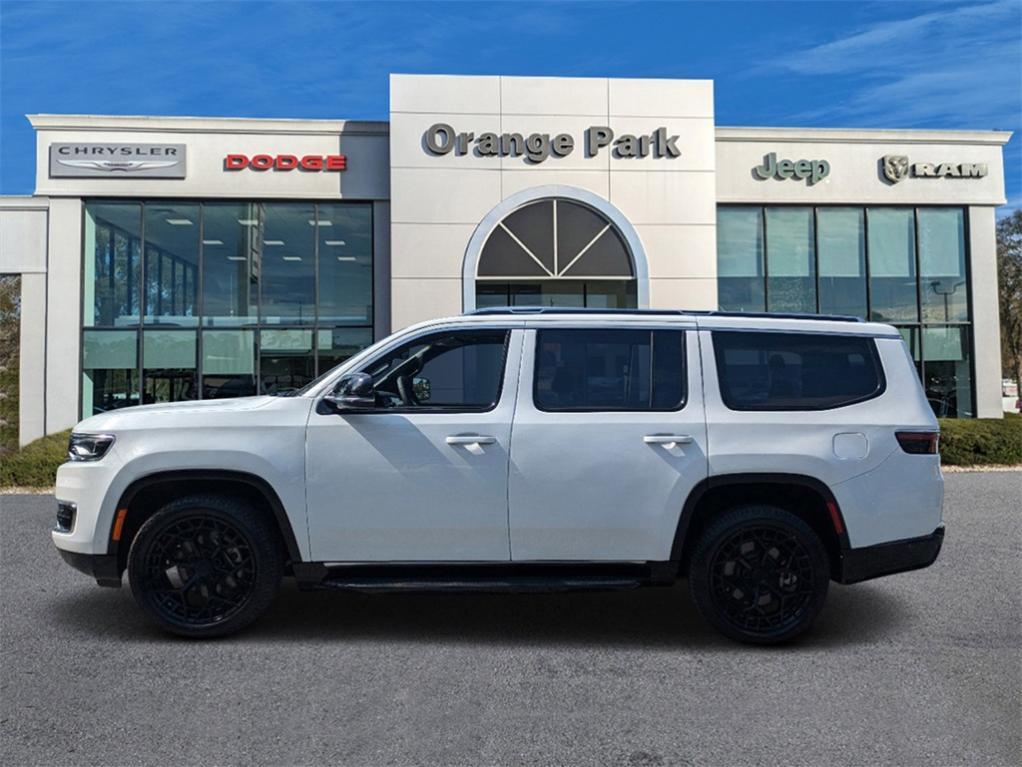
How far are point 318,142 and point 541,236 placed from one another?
514 cm

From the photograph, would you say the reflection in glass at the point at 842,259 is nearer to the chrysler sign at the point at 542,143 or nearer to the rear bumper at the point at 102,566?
the chrysler sign at the point at 542,143

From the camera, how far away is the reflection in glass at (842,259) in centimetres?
1802

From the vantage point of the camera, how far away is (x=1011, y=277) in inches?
1160

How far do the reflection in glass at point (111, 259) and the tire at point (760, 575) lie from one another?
50.5 ft

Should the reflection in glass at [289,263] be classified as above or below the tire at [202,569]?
above

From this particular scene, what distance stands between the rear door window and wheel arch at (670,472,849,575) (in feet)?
1.72

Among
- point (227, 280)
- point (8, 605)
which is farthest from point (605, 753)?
point (227, 280)

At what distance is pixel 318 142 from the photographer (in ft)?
55.2

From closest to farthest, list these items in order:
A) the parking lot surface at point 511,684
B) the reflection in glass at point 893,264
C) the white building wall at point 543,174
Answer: the parking lot surface at point 511,684, the white building wall at point 543,174, the reflection in glass at point 893,264

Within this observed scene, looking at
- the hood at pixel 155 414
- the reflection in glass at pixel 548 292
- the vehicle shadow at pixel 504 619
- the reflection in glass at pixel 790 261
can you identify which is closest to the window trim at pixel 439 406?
the hood at pixel 155 414

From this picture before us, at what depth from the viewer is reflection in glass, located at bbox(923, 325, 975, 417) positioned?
1823 centimetres

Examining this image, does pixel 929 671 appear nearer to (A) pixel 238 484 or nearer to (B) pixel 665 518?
(B) pixel 665 518

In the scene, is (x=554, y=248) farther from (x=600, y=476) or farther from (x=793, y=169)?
(x=600, y=476)

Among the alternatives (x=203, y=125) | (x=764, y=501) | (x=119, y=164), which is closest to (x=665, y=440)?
(x=764, y=501)
